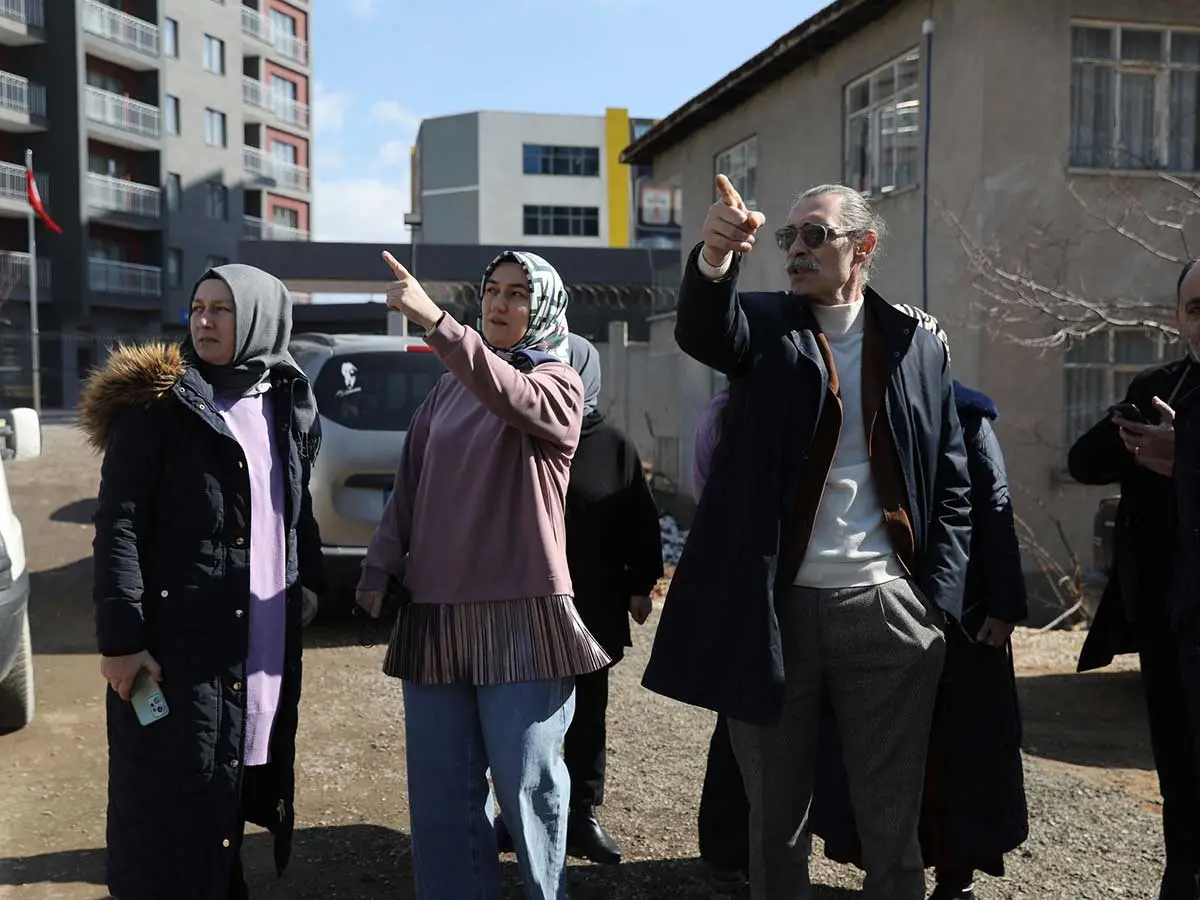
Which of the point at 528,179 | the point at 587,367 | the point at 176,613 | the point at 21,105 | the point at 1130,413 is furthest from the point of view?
the point at 528,179

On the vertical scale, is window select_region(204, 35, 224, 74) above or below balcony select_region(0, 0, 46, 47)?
above

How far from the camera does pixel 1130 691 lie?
6719mm

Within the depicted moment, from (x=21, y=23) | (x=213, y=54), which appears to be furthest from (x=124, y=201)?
(x=213, y=54)

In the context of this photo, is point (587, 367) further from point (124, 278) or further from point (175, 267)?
point (175, 267)

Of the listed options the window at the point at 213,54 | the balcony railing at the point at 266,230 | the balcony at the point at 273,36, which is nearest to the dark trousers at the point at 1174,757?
the balcony railing at the point at 266,230

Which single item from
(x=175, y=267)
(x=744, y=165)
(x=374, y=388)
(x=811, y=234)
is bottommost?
(x=374, y=388)

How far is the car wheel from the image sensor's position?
5.29 meters

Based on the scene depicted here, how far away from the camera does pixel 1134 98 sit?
39.5 feet

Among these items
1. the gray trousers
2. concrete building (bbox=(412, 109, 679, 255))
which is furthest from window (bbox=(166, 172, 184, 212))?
the gray trousers

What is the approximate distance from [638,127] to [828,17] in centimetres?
5027

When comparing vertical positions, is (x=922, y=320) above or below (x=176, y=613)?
above

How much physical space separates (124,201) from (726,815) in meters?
42.6

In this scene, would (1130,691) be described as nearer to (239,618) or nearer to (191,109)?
(239,618)

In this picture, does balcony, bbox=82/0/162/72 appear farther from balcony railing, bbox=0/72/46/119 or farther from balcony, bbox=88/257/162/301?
balcony, bbox=88/257/162/301
